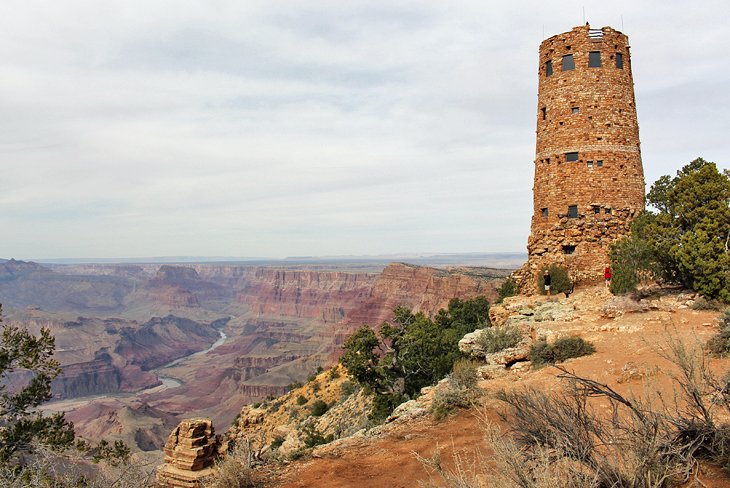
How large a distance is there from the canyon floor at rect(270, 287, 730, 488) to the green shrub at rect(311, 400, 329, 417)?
21.2 m

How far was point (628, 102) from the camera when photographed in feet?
69.0

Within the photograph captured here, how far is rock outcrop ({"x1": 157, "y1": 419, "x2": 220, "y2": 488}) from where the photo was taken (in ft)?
32.0

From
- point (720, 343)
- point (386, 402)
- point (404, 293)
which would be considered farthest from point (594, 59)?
point (404, 293)

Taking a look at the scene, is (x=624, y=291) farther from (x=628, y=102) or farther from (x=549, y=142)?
(x=628, y=102)

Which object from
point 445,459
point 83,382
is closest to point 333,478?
point 445,459

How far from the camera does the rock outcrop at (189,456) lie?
384 inches

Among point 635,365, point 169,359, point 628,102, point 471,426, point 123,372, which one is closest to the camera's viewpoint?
point 471,426

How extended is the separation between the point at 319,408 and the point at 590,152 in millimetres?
24031

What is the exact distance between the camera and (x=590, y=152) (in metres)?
20.6

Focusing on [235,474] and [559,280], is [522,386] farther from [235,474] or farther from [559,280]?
[559,280]

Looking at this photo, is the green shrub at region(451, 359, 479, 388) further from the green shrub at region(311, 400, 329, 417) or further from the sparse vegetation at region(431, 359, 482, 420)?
the green shrub at region(311, 400, 329, 417)

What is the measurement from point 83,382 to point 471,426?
157759mm

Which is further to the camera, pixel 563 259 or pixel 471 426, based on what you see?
pixel 563 259

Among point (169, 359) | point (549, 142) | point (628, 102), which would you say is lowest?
point (169, 359)
